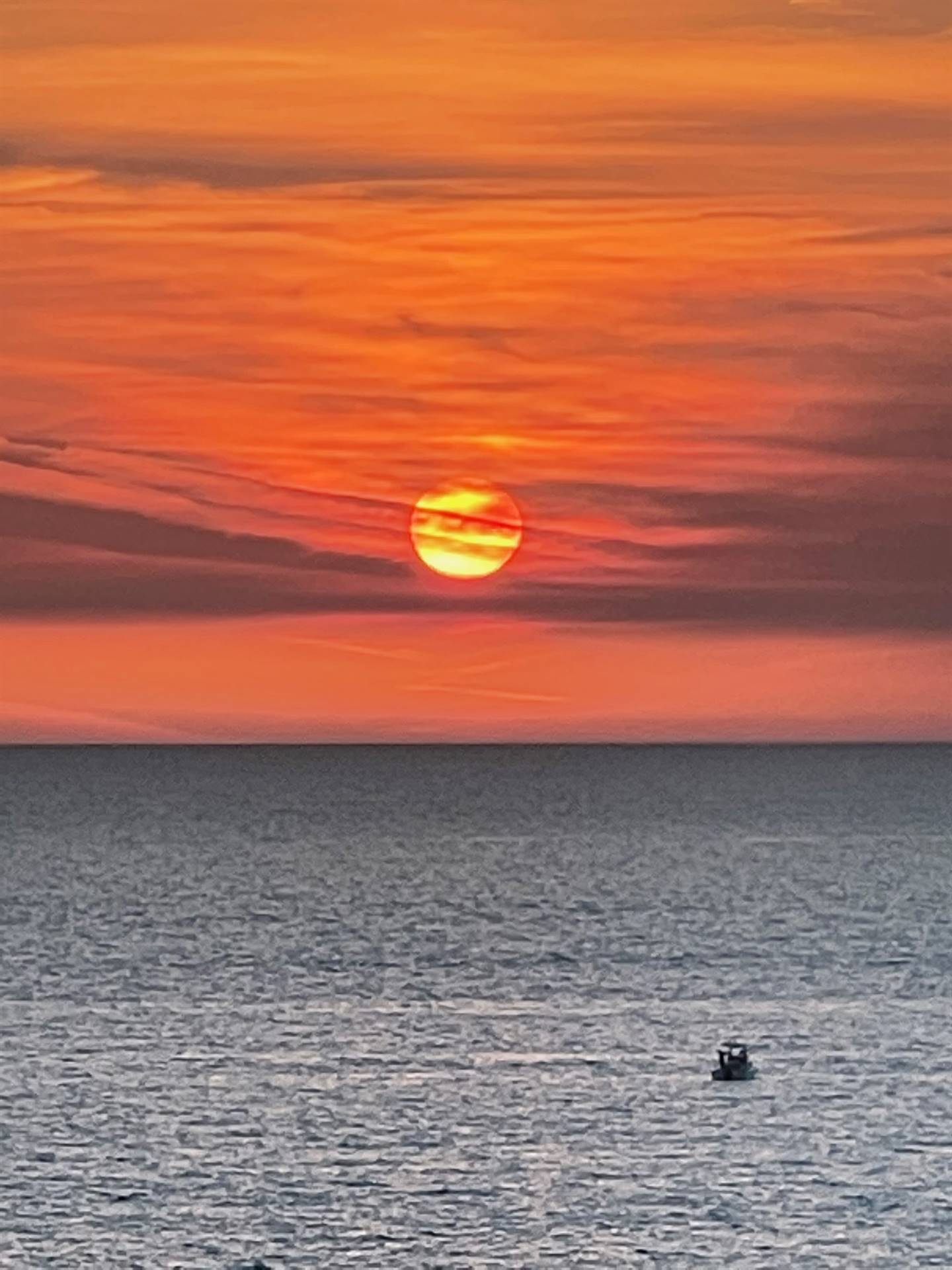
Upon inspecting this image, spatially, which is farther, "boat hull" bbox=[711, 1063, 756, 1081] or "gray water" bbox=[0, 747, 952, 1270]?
"boat hull" bbox=[711, 1063, 756, 1081]

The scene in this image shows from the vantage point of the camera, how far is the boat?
4041cm

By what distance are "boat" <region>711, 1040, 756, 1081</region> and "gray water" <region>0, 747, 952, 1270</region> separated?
32 cm

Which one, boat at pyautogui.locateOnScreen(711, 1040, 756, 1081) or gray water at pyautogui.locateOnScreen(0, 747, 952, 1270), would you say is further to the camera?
boat at pyautogui.locateOnScreen(711, 1040, 756, 1081)

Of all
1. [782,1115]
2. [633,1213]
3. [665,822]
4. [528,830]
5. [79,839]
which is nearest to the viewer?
[633,1213]

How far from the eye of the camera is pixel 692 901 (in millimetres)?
85750

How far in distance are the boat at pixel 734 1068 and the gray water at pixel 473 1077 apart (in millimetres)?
322

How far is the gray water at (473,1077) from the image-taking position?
102 feet

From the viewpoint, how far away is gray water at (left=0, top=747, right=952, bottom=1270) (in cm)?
3103

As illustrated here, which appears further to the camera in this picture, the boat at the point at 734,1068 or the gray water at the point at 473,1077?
the boat at the point at 734,1068

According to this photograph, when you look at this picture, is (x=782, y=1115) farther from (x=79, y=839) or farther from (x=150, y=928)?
(x=79, y=839)

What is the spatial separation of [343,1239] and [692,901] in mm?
56155

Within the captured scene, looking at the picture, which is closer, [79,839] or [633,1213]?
[633,1213]

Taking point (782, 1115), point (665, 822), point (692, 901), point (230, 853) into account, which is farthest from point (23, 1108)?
point (665, 822)

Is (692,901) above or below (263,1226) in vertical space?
above
